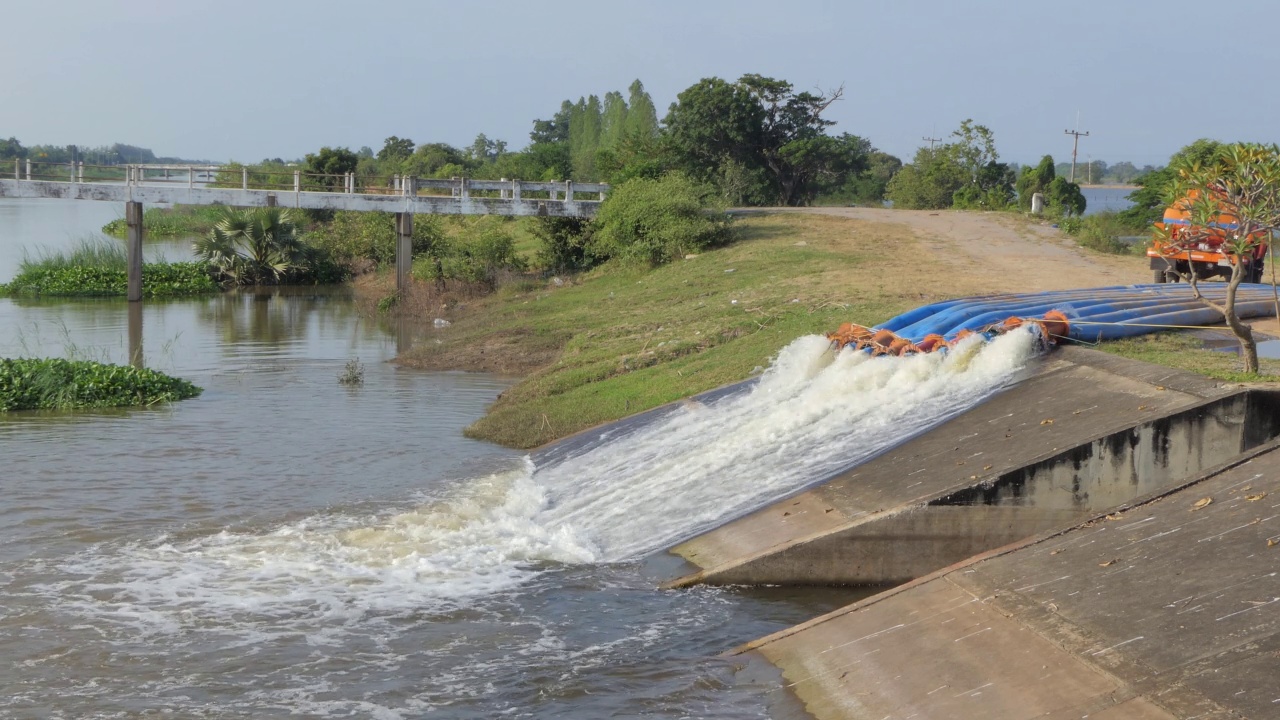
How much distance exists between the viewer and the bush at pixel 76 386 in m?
17.8

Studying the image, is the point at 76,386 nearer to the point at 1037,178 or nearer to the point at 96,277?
the point at 96,277

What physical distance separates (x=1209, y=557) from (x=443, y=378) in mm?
15372

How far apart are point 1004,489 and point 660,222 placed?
20.7 metres

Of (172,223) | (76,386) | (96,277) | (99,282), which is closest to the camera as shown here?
(76,386)

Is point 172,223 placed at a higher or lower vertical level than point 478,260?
higher

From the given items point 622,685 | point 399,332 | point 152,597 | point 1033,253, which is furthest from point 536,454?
point 1033,253

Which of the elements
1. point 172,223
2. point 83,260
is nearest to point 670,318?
point 83,260

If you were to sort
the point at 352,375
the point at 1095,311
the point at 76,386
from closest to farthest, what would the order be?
the point at 1095,311
the point at 76,386
the point at 352,375

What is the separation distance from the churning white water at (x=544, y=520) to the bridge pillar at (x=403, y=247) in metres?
19.2

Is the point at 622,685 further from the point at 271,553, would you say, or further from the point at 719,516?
the point at 271,553

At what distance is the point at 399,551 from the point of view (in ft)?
36.0

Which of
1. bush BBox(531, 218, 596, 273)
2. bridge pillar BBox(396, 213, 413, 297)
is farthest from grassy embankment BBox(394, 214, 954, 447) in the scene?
bridge pillar BBox(396, 213, 413, 297)

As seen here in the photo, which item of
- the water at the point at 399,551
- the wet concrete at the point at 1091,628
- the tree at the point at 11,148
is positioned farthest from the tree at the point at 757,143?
the tree at the point at 11,148

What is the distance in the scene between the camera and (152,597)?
9875mm
